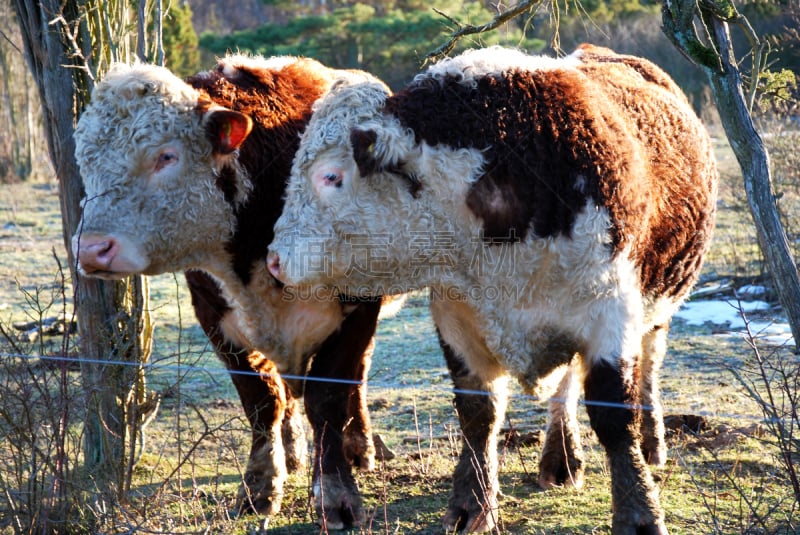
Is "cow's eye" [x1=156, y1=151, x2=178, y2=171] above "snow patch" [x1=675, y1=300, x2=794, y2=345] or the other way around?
above

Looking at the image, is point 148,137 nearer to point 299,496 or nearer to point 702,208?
point 299,496

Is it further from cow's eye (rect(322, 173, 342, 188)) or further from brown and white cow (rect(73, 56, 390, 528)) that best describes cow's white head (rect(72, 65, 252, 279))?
cow's eye (rect(322, 173, 342, 188))

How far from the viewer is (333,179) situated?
391 cm

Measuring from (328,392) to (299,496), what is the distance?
28.6 inches

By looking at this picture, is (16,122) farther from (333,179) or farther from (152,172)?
(333,179)

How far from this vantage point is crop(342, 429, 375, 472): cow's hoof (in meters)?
5.38

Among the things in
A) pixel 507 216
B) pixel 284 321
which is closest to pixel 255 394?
pixel 284 321

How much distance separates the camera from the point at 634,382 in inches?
156

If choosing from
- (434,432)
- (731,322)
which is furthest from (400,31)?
(434,432)

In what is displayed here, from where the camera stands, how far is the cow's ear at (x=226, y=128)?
430cm

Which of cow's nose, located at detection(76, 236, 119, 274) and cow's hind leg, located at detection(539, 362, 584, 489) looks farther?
cow's hind leg, located at detection(539, 362, 584, 489)

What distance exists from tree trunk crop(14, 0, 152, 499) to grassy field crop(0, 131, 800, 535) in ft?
0.68

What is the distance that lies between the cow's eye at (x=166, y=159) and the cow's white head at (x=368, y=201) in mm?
680

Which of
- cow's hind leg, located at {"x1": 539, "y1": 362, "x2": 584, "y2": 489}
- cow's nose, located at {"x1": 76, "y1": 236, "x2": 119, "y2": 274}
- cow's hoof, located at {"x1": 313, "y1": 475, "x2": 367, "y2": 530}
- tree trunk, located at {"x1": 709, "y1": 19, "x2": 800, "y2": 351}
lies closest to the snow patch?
cow's hind leg, located at {"x1": 539, "y1": 362, "x2": 584, "y2": 489}
